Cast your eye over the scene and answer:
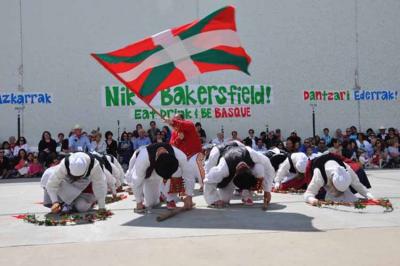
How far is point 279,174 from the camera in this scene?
836 cm

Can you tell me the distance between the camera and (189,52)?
23.6 feet

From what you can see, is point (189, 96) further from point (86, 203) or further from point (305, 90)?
point (86, 203)

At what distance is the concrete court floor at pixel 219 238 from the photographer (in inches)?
156

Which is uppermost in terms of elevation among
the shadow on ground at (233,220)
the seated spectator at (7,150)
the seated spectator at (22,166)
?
the seated spectator at (7,150)

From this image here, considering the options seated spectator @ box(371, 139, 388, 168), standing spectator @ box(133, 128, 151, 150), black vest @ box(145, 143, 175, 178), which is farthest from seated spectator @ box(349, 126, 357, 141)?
black vest @ box(145, 143, 175, 178)

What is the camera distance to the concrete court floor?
395 centimetres

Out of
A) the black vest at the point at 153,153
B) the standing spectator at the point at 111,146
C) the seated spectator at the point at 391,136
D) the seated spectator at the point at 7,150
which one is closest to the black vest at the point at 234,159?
the black vest at the point at 153,153

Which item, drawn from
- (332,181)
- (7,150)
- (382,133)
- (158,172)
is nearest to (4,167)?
(7,150)

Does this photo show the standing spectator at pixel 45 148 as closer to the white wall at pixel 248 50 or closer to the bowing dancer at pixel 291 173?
the white wall at pixel 248 50

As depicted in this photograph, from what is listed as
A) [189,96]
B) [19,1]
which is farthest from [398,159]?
[19,1]

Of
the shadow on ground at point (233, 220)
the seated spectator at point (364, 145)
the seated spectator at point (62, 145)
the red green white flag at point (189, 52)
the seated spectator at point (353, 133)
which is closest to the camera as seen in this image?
the shadow on ground at point (233, 220)

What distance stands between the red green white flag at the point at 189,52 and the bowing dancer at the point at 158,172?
1136 mm

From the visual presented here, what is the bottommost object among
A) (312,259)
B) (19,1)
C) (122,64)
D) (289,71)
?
(312,259)

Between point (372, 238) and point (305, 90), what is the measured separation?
40.9 feet
